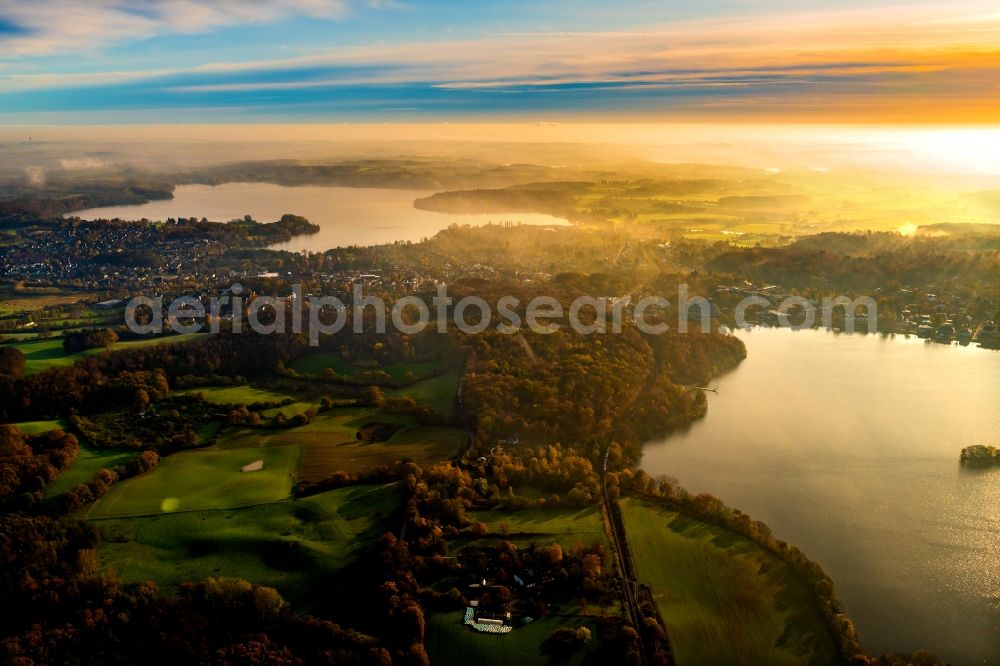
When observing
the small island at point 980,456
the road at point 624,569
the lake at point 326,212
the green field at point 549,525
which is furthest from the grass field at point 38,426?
the lake at point 326,212

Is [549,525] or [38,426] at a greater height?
[38,426]

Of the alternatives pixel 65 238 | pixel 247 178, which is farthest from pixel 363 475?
pixel 247 178

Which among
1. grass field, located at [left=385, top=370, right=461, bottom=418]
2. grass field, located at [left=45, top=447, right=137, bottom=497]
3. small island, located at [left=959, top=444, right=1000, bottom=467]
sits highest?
grass field, located at [left=385, top=370, right=461, bottom=418]

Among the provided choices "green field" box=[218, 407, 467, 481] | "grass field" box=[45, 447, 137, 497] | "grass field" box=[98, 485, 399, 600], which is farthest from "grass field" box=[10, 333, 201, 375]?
"grass field" box=[98, 485, 399, 600]

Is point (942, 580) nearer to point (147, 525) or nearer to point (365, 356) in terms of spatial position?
point (147, 525)

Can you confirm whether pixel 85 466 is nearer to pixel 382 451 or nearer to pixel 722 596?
pixel 382 451

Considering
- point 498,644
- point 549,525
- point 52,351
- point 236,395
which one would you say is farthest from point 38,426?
point 498,644

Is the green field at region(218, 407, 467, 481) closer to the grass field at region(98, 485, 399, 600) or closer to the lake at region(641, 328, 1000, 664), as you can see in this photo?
the grass field at region(98, 485, 399, 600)
